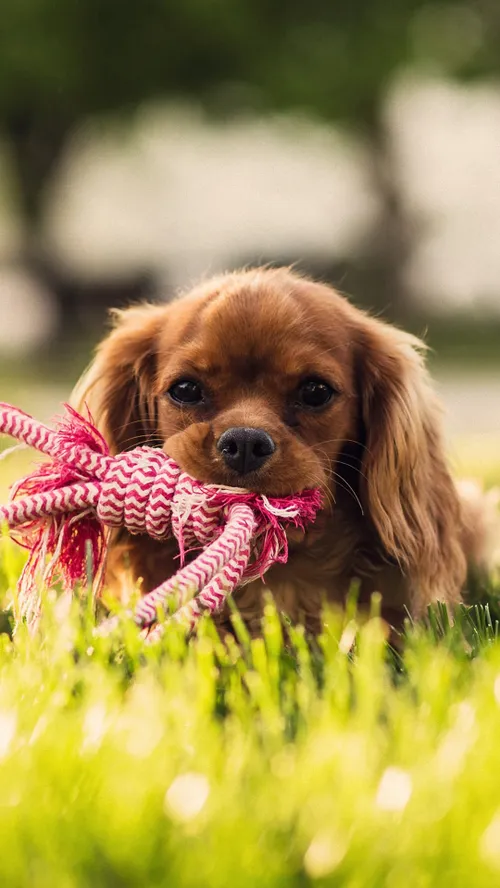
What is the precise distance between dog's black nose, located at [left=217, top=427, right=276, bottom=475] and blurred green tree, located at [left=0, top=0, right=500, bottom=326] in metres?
14.5

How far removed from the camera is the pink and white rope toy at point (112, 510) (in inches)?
101

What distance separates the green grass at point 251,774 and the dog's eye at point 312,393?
0.83m

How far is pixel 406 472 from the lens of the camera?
306cm

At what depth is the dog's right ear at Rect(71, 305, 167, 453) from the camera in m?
3.18

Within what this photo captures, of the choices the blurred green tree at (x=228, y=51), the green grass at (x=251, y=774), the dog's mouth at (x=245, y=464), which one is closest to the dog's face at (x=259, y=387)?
the dog's mouth at (x=245, y=464)

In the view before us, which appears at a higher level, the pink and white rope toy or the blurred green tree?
the pink and white rope toy

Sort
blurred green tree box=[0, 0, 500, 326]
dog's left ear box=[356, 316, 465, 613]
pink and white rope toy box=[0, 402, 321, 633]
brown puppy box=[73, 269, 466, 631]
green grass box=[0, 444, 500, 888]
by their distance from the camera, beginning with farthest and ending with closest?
blurred green tree box=[0, 0, 500, 326]
dog's left ear box=[356, 316, 465, 613]
brown puppy box=[73, 269, 466, 631]
pink and white rope toy box=[0, 402, 321, 633]
green grass box=[0, 444, 500, 888]

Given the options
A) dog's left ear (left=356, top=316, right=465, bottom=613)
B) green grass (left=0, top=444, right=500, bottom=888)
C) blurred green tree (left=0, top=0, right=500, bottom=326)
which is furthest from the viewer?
blurred green tree (left=0, top=0, right=500, bottom=326)

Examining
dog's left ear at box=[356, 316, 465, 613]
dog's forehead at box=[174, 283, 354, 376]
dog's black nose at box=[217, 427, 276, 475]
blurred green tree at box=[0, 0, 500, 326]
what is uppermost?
dog's forehead at box=[174, 283, 354, 376]

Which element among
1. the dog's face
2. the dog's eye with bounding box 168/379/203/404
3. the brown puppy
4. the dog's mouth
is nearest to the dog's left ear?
the brown puppy

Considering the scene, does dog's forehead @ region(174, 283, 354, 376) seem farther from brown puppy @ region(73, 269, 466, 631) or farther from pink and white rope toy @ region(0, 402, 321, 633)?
pink and white rope toy @ region(0, 402, 321, 633)

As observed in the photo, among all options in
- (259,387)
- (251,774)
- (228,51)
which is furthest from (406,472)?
(228,51)

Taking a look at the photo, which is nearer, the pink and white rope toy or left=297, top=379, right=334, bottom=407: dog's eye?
the pink and white rope toy

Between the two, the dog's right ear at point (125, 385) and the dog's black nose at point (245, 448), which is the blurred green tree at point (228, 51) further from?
the dog's black nose at point (245, 448)
